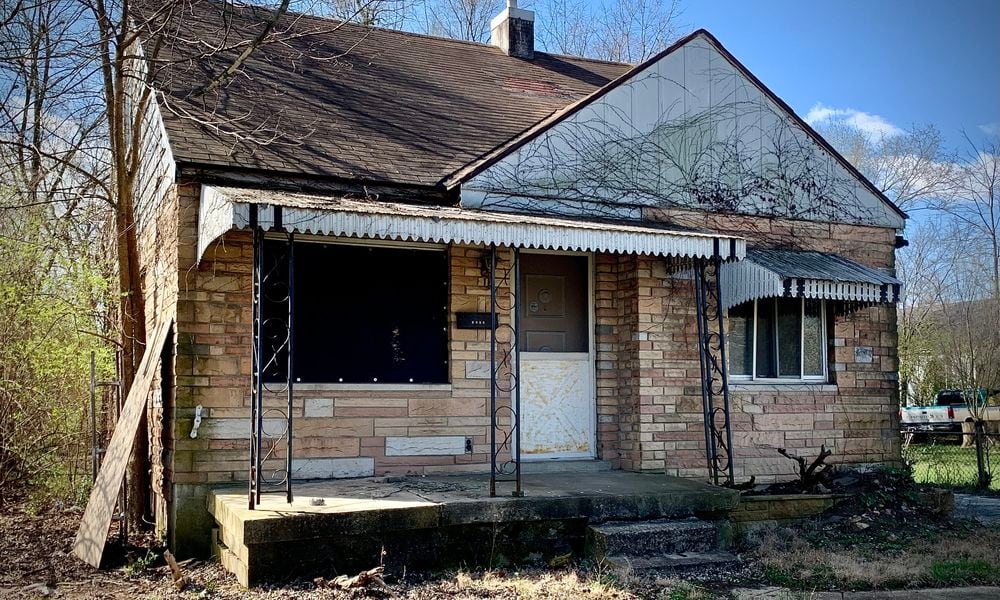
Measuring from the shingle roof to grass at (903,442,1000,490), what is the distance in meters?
7.10

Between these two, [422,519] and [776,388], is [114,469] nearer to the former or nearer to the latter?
[422,519]

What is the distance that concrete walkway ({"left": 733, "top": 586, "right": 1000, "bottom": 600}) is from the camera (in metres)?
6.43

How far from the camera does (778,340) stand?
414 inches

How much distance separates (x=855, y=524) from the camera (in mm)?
8688

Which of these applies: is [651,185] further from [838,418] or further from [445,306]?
[838,418]

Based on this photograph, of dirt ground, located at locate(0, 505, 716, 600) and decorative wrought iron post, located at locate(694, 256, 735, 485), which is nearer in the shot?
dirt ground, located at locate(0, 505, 716, 600)

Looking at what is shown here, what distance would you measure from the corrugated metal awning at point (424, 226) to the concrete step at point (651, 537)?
2.40 metres

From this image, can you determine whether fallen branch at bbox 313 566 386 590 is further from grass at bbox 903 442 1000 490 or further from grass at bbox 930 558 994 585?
grass at bbox 903 442 1000 490

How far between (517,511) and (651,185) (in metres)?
4.30

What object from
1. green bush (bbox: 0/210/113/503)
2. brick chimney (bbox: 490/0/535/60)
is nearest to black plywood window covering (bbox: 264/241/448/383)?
green bush (bbox: 0/210/113/503)

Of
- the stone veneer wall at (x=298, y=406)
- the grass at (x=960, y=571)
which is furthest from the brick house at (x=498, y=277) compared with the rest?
the grass at (x=960, y=571)

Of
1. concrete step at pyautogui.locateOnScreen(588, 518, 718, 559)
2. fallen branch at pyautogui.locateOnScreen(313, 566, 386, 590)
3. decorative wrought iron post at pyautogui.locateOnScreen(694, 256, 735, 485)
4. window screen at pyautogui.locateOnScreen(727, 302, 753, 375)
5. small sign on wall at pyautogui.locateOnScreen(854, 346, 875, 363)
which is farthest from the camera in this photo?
small sign on wall at pyautogui.locateOnScreen(854, 346, 875, 363)

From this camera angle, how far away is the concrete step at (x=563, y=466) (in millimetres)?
9195

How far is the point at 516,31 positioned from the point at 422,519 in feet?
29.9
